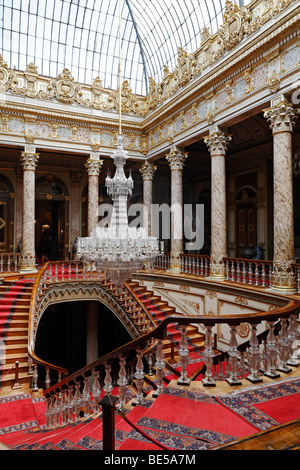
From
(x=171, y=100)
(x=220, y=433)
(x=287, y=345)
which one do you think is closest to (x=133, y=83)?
(x=171, y=100)

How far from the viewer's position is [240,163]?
1396cm

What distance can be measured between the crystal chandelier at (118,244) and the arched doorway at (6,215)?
395 inches

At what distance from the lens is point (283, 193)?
7.25 metres

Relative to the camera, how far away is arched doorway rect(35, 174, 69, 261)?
1532 centimetres

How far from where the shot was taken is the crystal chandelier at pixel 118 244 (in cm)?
546

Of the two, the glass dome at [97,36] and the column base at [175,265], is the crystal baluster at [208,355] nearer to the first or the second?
the column base at [175,265]

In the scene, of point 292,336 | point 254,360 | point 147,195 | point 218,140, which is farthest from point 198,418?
point 147,195

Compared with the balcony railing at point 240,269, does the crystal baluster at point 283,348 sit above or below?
below

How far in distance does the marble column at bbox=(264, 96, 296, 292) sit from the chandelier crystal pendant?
3190mm

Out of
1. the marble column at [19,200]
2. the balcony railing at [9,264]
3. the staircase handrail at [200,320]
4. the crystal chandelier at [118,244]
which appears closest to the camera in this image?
the staircase handrail at [200,320]

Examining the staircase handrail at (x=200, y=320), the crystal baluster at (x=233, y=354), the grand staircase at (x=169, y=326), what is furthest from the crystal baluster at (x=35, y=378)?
the crystal baluster at (x=233, y=354)

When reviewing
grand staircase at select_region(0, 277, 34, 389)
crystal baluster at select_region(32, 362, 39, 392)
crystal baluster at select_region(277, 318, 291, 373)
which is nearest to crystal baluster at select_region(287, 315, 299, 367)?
crystal baluster at select_region(277, 318, 291, 373)

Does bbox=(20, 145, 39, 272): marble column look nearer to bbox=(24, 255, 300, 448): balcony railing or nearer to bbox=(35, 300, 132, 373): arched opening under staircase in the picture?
bbox=(35, 300, 132, 373): arched opening under staircase
